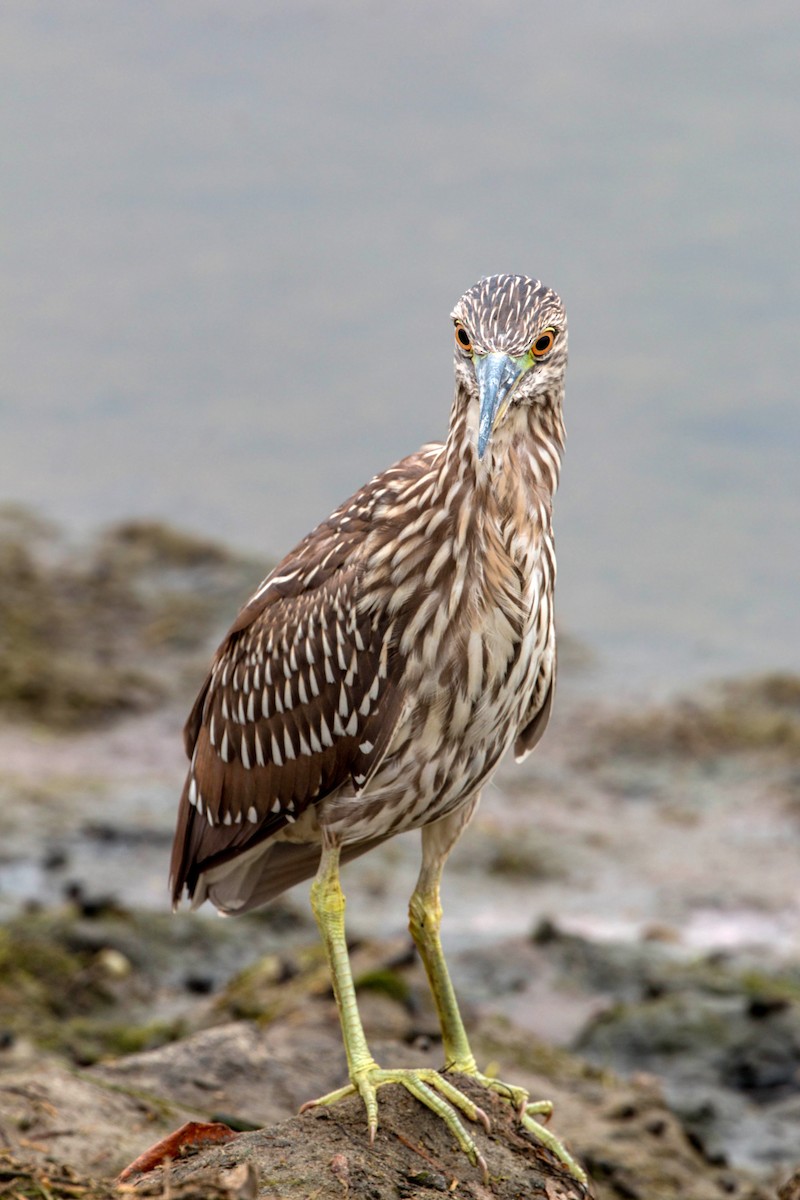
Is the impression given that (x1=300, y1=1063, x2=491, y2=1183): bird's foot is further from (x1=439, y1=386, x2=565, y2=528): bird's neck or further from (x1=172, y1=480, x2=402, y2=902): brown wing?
(x1=439, y1=386, x2=565, y2=528): bird's neck

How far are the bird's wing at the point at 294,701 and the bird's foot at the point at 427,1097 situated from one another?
834 millimetres

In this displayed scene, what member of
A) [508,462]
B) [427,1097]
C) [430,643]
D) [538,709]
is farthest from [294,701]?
[427,1097]

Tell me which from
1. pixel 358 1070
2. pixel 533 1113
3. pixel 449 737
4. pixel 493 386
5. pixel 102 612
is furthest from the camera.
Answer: pixel 102 612

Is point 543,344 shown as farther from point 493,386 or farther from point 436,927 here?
point 436,927

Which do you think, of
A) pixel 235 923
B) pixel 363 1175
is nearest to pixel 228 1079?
pixel 363 1175

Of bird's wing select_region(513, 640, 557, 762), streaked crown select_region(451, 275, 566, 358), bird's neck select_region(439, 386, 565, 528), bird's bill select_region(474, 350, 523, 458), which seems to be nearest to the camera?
bird's bill select_region(474, 350, 523, 458)

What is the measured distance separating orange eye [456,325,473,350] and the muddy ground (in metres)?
2.10

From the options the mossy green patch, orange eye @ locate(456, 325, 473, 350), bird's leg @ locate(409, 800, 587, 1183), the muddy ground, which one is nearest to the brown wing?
bird's leg @ locate(409, 800, 587, 1183)

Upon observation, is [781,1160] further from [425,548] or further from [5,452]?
[5,452]

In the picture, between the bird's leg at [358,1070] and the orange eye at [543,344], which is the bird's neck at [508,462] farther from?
the bird's leg at [358,1070]

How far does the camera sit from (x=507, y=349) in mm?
4621

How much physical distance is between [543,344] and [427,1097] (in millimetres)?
2113

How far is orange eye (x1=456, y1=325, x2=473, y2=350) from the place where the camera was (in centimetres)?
→ 468

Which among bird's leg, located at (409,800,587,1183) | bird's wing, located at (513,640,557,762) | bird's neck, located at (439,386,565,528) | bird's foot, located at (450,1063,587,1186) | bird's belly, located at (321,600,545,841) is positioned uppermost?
bird's neck, located at (439,386,565,528)
